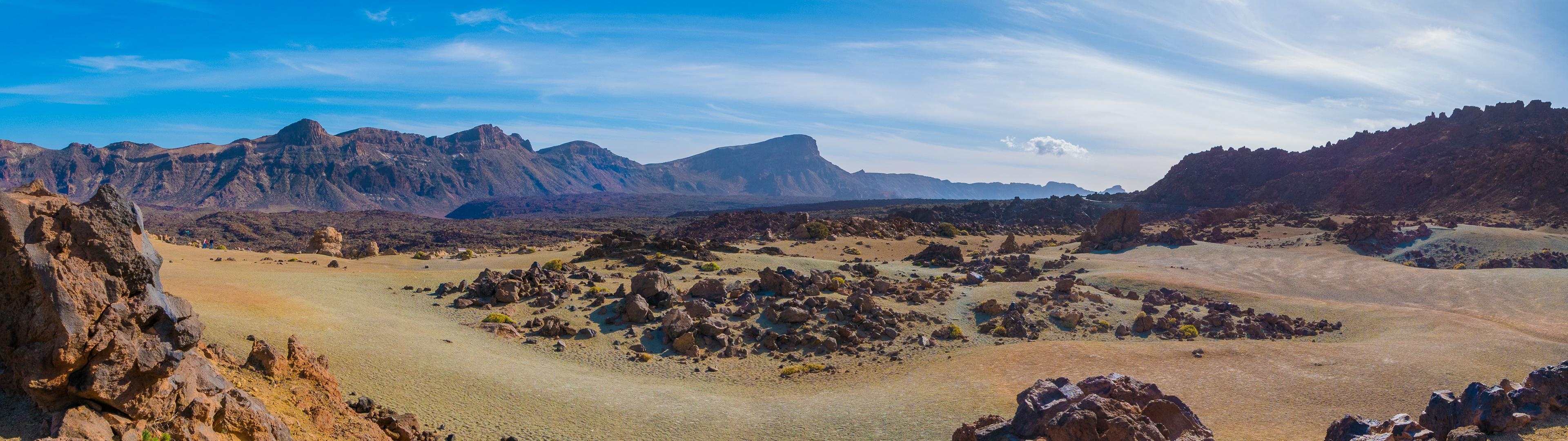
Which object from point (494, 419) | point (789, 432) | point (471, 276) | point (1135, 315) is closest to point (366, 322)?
point (494, 419)

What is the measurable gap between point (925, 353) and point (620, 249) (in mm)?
15678

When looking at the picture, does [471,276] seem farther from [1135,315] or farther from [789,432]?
[1135,315]

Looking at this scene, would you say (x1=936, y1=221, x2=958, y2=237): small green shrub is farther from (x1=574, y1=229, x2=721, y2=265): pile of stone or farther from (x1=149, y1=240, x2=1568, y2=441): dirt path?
(x1=149, y1=240, x2=1568, y2=441): dirt path

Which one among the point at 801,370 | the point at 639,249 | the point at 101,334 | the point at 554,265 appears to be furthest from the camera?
the point at 639,249

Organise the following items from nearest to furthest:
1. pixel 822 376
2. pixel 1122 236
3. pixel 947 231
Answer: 1. pixel 822 376
2. pixel 1122 236
3. pixel 947 231

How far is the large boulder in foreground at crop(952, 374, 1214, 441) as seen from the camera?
7.07 meters

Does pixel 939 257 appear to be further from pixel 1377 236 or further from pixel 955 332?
pixel 1377 236

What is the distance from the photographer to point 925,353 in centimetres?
1598

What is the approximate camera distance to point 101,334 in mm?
6215

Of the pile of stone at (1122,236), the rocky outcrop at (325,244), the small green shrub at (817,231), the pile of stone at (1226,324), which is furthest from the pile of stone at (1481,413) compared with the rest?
the small green shrub at (817,231)

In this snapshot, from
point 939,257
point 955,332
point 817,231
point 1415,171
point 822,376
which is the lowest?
point 822,376

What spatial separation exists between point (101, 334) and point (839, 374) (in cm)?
1085

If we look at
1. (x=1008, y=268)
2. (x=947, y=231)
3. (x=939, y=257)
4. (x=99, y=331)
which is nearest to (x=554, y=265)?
(x=939, y=257)

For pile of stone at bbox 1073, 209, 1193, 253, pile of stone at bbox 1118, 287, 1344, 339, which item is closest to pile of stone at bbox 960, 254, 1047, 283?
pile of stone at bbox 1118, 287, 1344, 339
